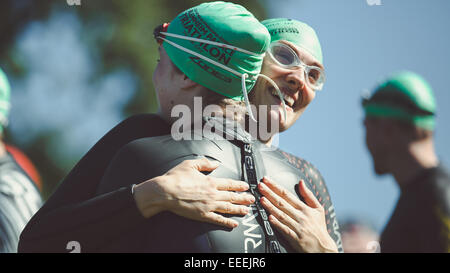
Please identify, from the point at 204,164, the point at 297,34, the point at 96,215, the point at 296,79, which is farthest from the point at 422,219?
the point at 297,34

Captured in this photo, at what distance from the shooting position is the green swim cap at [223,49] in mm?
2795

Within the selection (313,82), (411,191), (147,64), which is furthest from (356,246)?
(147,64)

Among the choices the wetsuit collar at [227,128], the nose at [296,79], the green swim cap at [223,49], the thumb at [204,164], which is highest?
the green swim cap at [223,49]

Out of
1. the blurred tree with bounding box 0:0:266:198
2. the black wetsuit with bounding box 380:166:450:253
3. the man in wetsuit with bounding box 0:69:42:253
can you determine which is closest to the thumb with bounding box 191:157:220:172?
the black wetsuit with bounding box 380:166:450:253

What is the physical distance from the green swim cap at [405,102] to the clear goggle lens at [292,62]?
3.07 ft

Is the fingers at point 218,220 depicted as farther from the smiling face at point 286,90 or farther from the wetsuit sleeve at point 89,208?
the smiling face at point 286,90

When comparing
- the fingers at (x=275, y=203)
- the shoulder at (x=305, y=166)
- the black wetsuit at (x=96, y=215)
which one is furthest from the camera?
the shoulder at (x=305, y=166)

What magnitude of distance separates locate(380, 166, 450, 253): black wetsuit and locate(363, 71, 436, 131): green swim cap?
1.14ft

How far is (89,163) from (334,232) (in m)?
1.53

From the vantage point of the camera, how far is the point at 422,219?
2.98 metres

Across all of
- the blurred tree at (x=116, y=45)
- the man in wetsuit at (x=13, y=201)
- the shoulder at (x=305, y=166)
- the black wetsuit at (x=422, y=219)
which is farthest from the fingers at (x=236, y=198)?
the blurred tree at (x=116, y=45)

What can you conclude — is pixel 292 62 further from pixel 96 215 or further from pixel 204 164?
pixel 96 215
